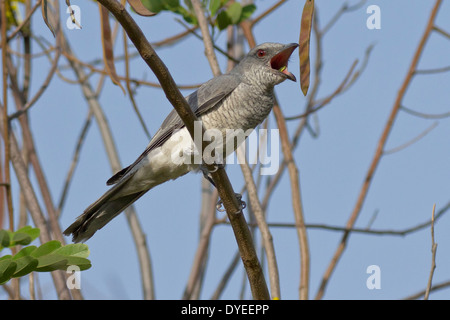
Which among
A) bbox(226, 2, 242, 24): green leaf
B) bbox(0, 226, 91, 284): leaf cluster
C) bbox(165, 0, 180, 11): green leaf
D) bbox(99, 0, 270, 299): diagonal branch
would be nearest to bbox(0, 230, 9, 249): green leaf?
bbox(0, 226, 91, 284): leaf cluster

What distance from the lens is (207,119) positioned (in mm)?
3385

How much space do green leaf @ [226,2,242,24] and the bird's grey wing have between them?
338mm

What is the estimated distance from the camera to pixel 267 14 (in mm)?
3861

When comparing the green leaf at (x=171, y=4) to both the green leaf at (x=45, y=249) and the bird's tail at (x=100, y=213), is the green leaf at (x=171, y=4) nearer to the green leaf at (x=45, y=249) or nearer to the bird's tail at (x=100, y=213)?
the bird's tail at (x=100, y=213)

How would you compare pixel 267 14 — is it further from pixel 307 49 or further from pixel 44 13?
pixel 44 13

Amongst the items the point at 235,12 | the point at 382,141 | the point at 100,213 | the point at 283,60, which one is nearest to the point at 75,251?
the point at 100,213

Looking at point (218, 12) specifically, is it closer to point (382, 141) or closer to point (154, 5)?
point (154, 5)

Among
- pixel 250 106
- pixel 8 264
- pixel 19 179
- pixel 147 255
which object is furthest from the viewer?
pixel 147 255

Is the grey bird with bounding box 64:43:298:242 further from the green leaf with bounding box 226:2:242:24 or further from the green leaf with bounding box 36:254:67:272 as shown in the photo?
the green leaf with bounding box 36:254:67:272

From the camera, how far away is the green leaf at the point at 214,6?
129 inches

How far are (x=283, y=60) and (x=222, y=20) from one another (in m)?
0.45
